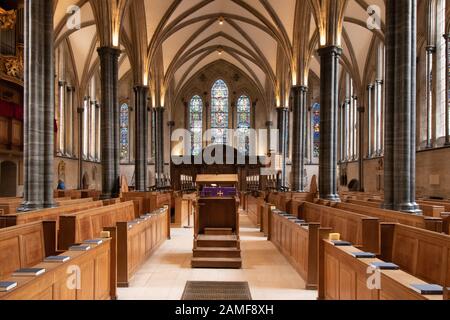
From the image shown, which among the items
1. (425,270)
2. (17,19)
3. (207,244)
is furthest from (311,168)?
(425,270)

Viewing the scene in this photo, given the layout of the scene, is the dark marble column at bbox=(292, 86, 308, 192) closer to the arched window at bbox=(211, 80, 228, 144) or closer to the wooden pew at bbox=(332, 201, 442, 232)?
the wooden pew at bbox=(332, 201, 442, 232)

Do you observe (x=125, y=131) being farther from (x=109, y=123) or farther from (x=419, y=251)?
(x=419, y=251)

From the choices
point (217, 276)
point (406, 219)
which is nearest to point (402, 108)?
point (406, 219)

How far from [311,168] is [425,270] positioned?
96.6 feet

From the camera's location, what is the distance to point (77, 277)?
4297 mm

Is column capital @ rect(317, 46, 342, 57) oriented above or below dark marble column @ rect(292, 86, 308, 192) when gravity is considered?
above

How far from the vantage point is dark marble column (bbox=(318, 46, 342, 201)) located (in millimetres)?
14555

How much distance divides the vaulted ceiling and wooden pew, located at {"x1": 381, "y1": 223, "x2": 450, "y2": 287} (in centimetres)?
1170

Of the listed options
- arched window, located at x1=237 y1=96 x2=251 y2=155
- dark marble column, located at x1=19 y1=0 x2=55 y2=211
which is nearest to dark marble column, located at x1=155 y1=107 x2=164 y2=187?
arched window, located at x1=237 y1=96 x2=251 y2=155

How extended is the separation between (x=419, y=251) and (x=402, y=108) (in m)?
4.73

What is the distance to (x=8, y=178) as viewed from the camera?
18781 millimetres

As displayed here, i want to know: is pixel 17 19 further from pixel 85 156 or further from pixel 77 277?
pixel 77 277

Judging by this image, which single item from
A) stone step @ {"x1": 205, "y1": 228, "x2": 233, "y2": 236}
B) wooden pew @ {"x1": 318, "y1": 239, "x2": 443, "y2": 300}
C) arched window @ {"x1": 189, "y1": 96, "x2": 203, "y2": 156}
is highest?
arched window @ {"x1": 189, "y1": 96, "x2": 203, "y2": 156}

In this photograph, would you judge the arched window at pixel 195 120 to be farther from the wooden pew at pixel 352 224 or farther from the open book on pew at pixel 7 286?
the open book on pew at pixel 7 286
